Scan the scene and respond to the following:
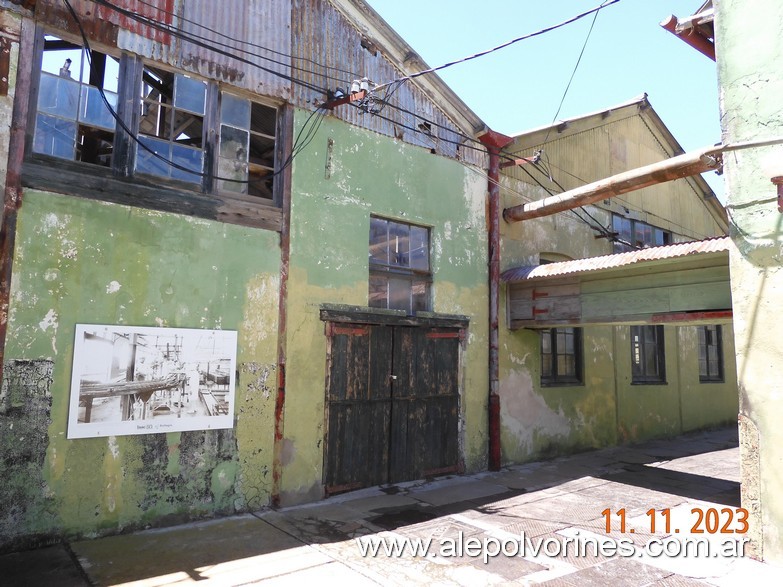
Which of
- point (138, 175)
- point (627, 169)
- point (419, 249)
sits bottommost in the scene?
point (419, 249)

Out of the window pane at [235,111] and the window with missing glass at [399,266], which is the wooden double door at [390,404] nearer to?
the window with missing glass at [399,266]

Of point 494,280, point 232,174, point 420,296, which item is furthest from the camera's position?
Result: point 494,280

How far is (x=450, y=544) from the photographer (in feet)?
18.9

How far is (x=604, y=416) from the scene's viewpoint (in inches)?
450

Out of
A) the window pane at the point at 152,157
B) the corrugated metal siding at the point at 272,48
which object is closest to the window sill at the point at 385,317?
the window pane at the point at 152,157

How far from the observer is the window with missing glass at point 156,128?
5953mm

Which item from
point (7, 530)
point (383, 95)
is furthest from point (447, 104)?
point (7, 530)

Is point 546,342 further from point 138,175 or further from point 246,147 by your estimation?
point 138,175

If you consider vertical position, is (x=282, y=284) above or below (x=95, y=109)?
below

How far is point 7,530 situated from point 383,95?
7344 millimetres

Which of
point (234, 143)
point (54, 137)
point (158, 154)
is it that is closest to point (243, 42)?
point (234, 143)

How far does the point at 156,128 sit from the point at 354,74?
306 cm

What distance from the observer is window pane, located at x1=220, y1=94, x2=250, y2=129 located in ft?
23.4

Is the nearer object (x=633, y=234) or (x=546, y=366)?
(x=546, y=366)
